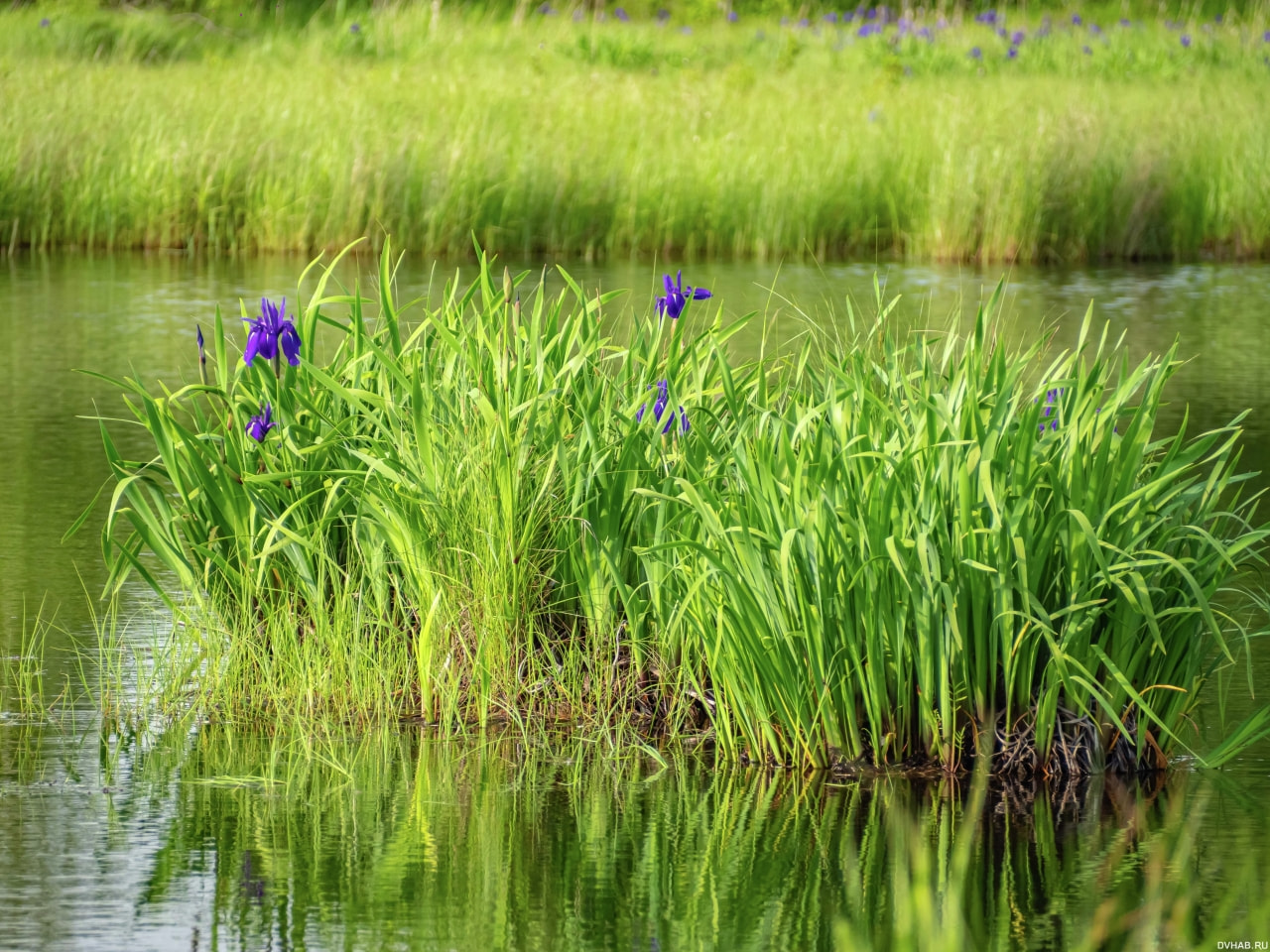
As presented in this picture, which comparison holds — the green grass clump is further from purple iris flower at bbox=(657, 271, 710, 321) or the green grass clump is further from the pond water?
the pond water

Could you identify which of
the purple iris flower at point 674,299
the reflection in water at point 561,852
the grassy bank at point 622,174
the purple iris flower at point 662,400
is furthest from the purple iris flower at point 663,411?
the grassy bank at point 622,174

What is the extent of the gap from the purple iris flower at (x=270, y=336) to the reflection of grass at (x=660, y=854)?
0.95 meters

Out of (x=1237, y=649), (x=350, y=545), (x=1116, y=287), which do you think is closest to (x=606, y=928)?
(x=350, y=545)

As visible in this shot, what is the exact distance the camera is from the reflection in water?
304 centimetres

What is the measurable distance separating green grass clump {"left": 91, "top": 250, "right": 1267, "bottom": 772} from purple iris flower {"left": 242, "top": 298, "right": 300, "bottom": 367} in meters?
0.06

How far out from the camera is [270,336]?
177 inches

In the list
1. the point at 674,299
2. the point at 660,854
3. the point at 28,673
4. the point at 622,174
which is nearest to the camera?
the point at 660,854

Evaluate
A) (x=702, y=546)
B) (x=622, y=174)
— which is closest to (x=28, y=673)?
(x=702, y=546)

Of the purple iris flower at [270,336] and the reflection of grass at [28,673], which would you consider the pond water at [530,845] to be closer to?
the reflection of grass at [28,673]

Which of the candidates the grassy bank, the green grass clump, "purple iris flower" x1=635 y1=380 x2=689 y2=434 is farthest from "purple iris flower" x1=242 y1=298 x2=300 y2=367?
the grassy bank

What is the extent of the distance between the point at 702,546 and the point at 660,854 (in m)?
0.73

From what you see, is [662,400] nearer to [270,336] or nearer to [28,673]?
[270,336]

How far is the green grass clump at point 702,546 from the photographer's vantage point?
385 cm

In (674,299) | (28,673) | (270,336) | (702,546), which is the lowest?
(28,673)
